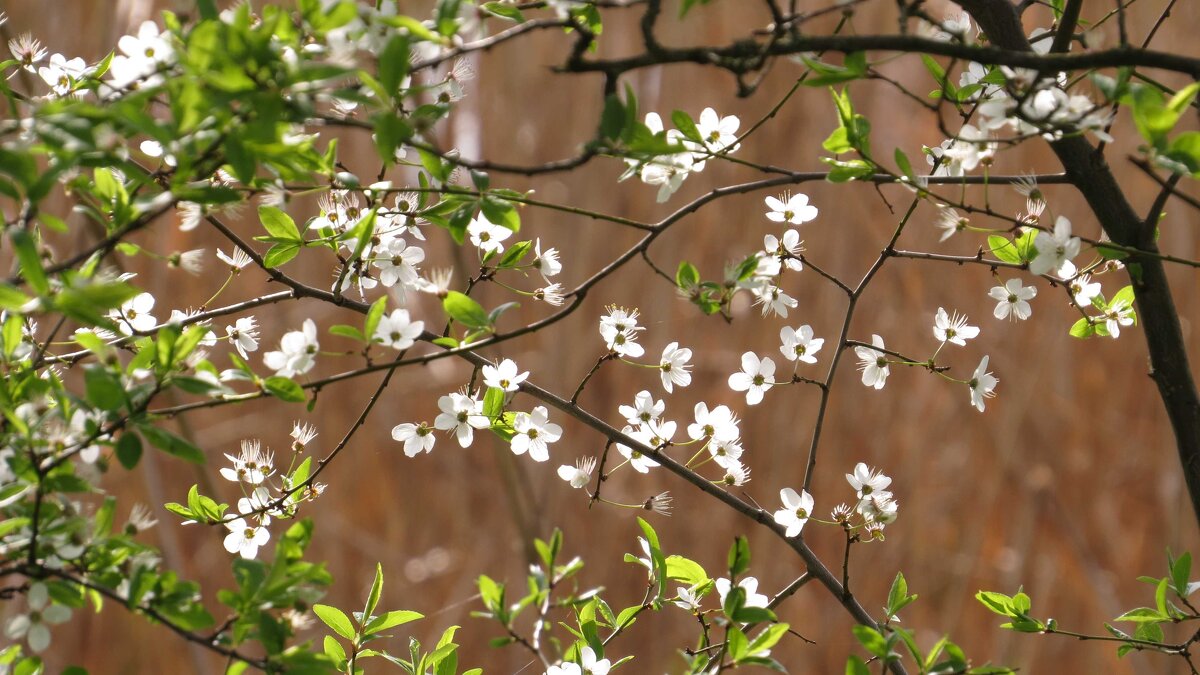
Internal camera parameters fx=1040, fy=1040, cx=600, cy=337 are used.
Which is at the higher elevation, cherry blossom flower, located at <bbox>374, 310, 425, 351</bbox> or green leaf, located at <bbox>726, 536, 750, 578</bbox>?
cherry blossom flower, located at <bbox>374, 310, 425, 351</bbox>

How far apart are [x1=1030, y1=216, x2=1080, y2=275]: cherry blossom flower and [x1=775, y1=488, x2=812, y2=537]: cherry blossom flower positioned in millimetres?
172

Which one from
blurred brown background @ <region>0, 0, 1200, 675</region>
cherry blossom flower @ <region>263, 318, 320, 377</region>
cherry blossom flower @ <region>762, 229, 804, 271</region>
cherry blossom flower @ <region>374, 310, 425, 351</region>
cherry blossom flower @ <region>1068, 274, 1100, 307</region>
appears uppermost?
blurred brown background @ <region>0, 0, 1200, 675</region>

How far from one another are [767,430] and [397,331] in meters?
1.41

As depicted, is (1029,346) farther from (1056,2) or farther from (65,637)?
(65,637)

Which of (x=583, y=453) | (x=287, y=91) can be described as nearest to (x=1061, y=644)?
(x=583, y=453)

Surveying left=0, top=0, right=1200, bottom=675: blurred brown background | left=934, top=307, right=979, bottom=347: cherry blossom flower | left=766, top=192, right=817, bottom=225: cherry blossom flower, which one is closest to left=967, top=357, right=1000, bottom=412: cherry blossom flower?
left=934, top=307, right=979, bottom=347: cherry blossom flower

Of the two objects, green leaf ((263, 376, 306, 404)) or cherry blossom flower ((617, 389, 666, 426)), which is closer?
green leaf ((263, 376, 306, 404))

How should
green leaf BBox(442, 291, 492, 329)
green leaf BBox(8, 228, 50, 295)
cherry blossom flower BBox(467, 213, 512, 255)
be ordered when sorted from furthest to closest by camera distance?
cherry blossom flower BBox(467, 213, 512, 255) < green leaf BBox(442, 291, 492, 329) < green leaf BBox(8, 228, 50, 295)

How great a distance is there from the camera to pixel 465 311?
48cm

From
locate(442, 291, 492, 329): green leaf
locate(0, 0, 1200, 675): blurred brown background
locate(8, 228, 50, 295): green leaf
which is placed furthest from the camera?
locate(0, 0, 1200, 675): blurred brown background

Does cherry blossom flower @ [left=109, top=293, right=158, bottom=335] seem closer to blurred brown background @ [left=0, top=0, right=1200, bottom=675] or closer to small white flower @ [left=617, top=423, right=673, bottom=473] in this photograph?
small white flower @ [left=617, top=423, right=673, bottom=473]

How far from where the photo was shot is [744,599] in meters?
0.45

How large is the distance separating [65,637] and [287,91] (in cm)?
171

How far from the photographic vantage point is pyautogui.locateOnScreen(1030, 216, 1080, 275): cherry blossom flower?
452 mm
